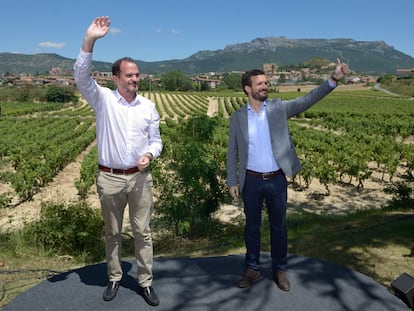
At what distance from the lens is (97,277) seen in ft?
13.1

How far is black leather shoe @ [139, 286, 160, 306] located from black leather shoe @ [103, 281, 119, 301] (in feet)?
0.91

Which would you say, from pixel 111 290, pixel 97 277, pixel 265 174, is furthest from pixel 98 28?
pixel 97 277

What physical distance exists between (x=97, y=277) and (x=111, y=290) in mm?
503

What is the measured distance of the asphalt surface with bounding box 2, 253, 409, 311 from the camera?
3432 millimetres

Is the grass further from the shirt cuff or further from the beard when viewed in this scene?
the beard

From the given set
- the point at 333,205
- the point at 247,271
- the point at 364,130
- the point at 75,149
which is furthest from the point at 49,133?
the point at 247,271

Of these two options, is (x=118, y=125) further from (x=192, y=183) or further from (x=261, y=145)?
(x=192, y=183)

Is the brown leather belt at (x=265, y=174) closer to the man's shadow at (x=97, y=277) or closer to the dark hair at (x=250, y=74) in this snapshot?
the dark hair at (x=250, y=74)

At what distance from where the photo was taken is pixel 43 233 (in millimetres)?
6012

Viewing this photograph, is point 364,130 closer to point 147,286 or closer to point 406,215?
point 406,215

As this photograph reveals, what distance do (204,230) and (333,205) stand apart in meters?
5.60

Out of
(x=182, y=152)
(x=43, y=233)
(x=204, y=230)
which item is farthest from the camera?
(x=204, y=230)

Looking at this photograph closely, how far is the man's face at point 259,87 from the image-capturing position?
3.34 meters

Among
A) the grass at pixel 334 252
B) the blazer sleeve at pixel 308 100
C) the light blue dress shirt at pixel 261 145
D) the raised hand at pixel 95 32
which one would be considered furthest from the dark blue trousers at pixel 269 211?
the raised hand at pixel 95 32
